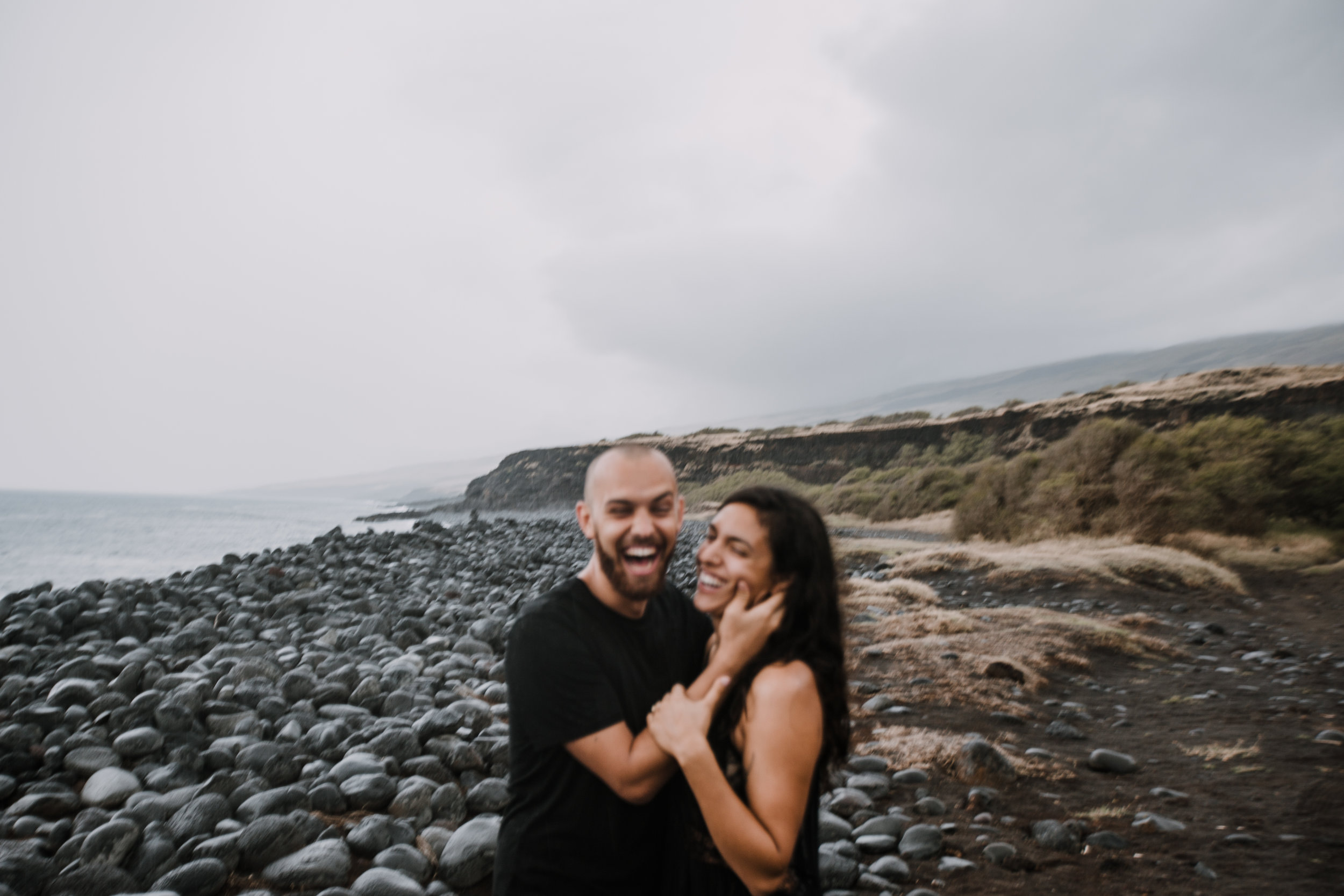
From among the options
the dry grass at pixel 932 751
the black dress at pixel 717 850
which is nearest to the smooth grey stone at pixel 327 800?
the black dress at pixel 717 850

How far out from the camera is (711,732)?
2260 millimetres

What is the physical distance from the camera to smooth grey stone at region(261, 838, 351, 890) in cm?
332

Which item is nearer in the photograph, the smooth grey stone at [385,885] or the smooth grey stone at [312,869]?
the smooth grey stone at [385,885]

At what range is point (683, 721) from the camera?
2.09 m

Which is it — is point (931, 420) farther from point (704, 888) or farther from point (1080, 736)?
point (704, 888)

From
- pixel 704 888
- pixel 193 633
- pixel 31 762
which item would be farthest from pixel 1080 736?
pixel 193 633

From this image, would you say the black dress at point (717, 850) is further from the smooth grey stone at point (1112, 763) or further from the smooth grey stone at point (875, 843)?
the smooth grey stone at point (1112, 763)

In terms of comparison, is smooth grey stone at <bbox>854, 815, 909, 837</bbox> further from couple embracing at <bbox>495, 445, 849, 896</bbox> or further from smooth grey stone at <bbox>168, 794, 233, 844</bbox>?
smooth grey stone at <bbox>168, 794, 233, 844</bbox>

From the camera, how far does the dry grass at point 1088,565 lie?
12.8m

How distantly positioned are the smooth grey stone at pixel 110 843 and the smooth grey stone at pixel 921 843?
4012 millimetres

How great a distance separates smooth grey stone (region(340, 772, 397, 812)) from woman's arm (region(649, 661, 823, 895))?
2859 mm

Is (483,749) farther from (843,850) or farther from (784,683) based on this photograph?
(784,683)

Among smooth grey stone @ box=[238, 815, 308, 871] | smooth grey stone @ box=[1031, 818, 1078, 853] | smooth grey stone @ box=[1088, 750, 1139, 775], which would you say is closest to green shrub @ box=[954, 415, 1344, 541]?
smooth grey stone @ box=[1088, 750, 1139, 775]

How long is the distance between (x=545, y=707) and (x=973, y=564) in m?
14.2
